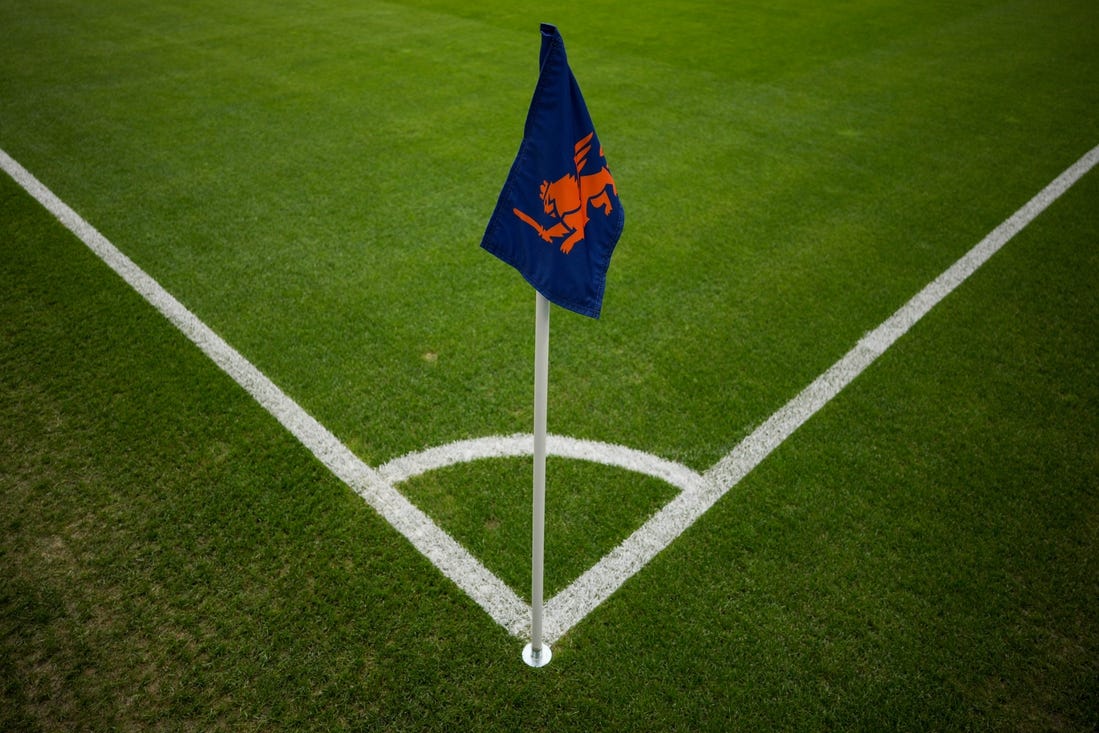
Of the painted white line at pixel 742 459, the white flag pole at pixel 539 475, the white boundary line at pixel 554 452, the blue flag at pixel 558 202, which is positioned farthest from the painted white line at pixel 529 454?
the blue flag at pixel 558 202

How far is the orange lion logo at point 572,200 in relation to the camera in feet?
5.81

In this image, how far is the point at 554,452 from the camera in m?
3.26

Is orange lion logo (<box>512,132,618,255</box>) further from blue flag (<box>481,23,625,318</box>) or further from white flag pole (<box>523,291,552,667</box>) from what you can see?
white flag pole (<box>523,291,552,667</box>)

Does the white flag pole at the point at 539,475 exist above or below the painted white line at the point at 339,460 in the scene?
above

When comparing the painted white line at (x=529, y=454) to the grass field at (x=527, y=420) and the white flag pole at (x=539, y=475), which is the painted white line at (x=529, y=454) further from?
the white flag pole at (x=539, y=475)

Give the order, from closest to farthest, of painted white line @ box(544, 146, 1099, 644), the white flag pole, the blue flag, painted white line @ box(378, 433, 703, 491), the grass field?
the blue flag < the white flag pole < the grass field < painted white line @ box(544, 146, 1099, 644) < painted white line @ box(378, 433, 703, 491)

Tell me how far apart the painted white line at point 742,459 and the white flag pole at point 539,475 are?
0.11 m

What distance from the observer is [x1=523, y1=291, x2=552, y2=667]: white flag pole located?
1.93 meters

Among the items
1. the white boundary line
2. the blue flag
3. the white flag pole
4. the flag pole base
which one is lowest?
the flag pole base

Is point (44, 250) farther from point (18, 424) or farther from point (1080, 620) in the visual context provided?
point (1080, 620)

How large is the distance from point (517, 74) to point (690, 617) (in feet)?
23.2

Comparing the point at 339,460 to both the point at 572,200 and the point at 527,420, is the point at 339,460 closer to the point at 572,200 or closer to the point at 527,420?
the point at 527,420

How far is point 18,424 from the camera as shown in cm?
329

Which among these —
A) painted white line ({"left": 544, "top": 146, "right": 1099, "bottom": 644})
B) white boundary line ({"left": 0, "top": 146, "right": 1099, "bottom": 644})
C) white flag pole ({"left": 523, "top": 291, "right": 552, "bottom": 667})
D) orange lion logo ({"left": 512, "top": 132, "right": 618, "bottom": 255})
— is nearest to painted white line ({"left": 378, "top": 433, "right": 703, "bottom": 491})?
white boundary line ({"left": 0, "top": 146, "right": 1099, "bottom": 644})
